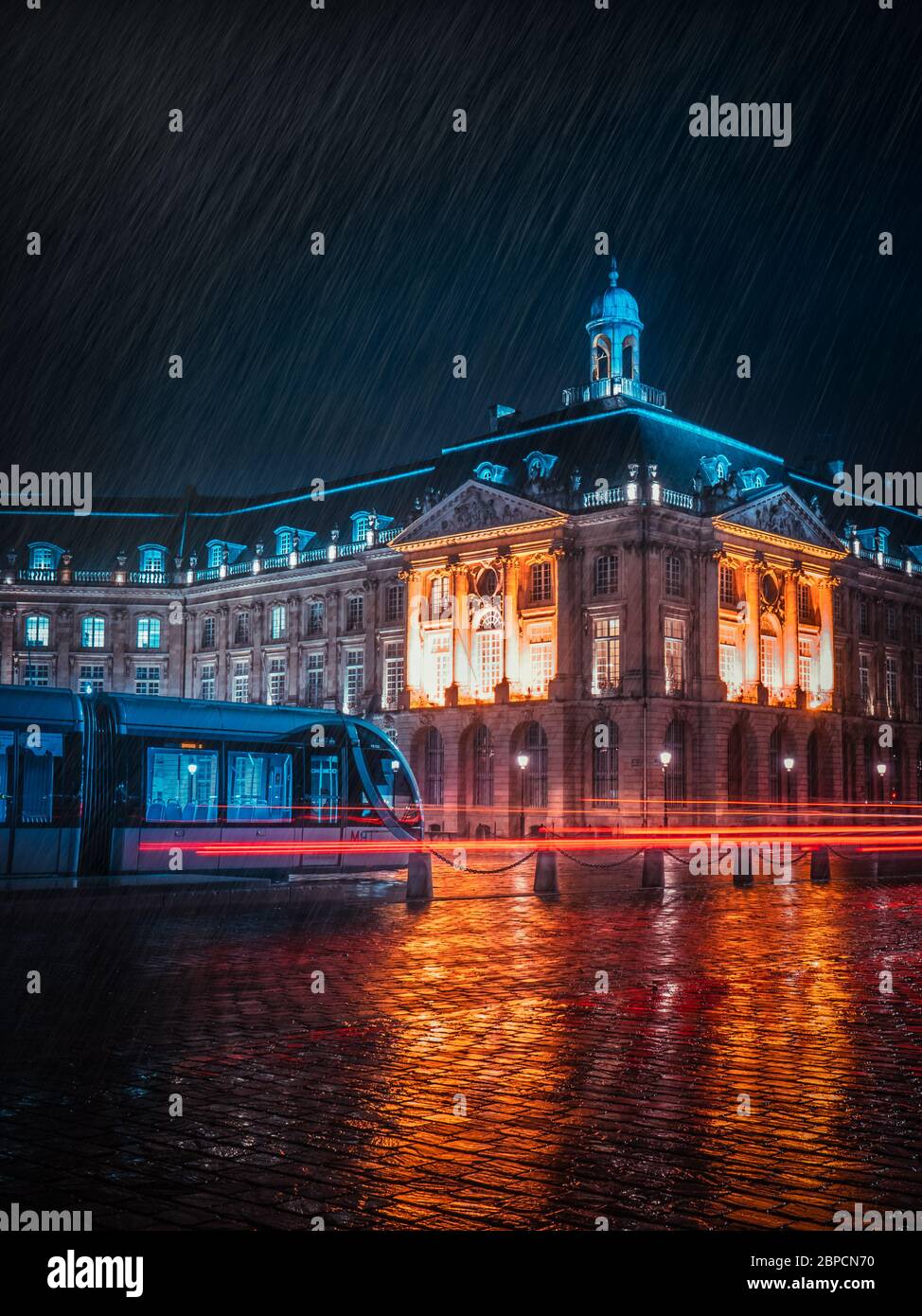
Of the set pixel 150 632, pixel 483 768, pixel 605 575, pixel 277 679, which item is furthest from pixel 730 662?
pixel 150 632

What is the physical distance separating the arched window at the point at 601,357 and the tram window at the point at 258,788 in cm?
4783

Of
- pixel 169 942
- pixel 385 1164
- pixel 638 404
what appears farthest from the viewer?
pixel 638 404

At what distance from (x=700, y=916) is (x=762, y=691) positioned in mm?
48073

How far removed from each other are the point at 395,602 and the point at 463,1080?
70139mm

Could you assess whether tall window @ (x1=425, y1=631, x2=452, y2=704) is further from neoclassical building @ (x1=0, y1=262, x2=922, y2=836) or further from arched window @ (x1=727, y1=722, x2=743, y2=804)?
arched window @ (x1=727, y1=722, x2=743, y2=804)

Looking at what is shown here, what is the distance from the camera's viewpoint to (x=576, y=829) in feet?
209

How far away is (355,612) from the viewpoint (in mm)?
81188

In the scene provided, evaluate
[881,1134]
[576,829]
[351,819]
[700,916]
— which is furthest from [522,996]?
[576,829]

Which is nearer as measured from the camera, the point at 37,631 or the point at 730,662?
the point at 730,662

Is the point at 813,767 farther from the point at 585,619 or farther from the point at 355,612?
the point at 355,612

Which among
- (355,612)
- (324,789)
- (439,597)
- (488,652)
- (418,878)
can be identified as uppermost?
(355,612)

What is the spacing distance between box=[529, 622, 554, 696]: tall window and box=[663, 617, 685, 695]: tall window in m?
5.78

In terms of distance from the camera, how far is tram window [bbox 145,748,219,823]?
2706 cm

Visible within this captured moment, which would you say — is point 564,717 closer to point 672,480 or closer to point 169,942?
point 672,480
